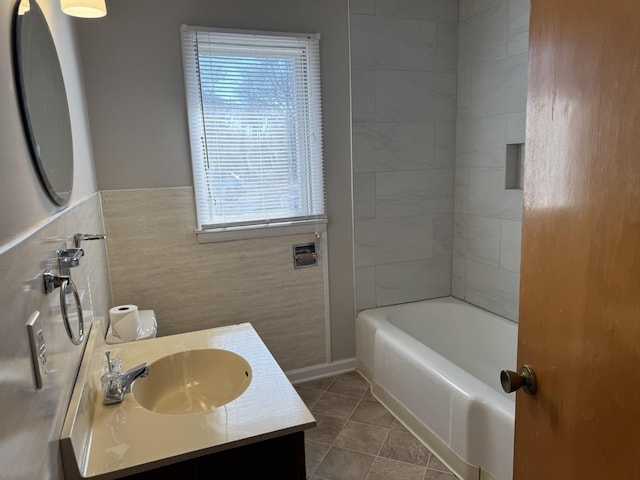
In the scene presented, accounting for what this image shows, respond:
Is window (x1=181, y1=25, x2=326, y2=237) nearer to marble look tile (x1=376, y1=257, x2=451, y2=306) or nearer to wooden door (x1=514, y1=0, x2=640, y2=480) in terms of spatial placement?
marble look tile (x1=376, y1=257, x2=451, y2=306)

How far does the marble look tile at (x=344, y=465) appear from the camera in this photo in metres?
2.09

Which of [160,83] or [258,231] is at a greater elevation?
[160,83]

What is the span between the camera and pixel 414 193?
9.80 ft

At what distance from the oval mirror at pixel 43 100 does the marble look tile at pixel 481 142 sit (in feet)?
7.44

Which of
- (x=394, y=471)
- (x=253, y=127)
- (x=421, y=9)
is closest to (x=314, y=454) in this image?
(x=394, y=471)

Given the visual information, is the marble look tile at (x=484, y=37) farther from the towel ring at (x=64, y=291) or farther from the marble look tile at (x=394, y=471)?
the towel ring at (x=64, y=291)

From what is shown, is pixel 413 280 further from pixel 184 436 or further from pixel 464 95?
pixel 184 436

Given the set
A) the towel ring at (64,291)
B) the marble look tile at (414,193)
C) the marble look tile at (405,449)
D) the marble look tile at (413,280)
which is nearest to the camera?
the towel ring at (64,291)

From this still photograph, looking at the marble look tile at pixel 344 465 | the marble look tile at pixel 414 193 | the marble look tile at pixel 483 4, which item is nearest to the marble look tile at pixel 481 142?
the marble look tile at pixel 414 193

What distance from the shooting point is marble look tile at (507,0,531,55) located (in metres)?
2.36

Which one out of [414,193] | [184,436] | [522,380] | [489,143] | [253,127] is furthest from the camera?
[414,193]

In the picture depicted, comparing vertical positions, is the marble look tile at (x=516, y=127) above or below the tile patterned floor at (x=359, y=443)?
above

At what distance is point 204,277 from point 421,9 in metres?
2.19

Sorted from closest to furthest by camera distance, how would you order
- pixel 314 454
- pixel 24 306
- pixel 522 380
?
pixel 24 306, pixel 522 380, pixel 314 454
